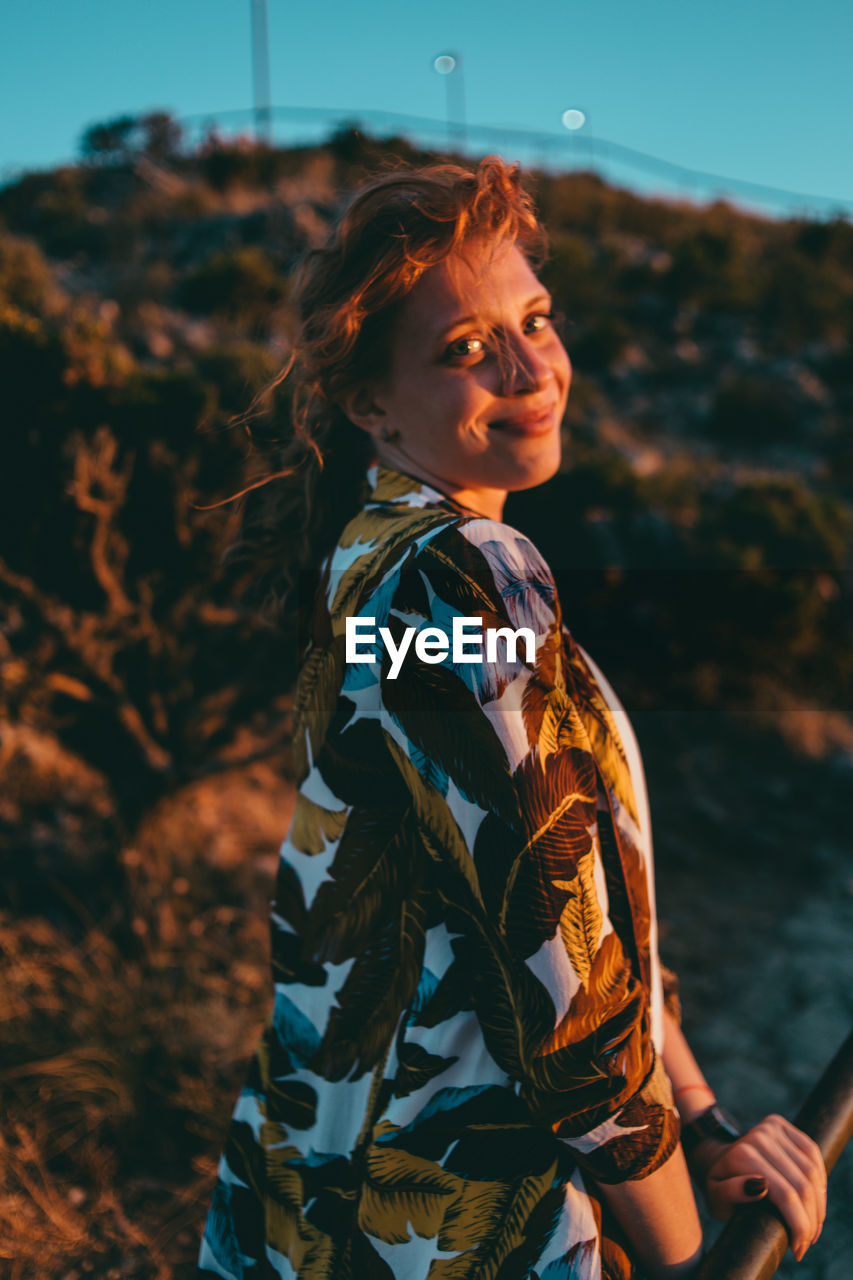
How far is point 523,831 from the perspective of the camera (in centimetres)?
75

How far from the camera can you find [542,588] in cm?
83

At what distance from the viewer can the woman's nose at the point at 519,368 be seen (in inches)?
40.7

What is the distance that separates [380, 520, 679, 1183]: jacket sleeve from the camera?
76cm

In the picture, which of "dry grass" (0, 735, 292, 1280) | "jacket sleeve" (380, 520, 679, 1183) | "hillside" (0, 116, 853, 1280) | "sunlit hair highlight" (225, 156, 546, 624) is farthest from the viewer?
"hillside" (0, 116, 853, 1280)

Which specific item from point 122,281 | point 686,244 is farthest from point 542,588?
point 686,244

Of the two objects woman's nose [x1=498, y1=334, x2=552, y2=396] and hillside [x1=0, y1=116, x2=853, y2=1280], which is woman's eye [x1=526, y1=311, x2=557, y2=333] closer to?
woman's nose [x1=498, y1=334, x2=552, y2=396]

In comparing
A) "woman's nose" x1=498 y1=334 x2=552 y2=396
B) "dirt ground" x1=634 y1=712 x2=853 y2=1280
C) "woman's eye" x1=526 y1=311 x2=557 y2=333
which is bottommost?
"dirt ground" x1=634 y1=712 x2=853 y2=1280

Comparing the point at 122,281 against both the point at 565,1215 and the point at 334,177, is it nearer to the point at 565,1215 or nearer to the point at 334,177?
the point at 334,177

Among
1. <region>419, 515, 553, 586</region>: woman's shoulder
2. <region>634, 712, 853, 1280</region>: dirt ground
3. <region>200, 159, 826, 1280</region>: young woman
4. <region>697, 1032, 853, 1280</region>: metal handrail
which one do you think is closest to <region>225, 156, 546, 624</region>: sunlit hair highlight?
<region>200, 159, 826, 1280</region>: young woman

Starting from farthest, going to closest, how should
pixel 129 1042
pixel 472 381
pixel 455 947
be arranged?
pixel 129 1042 < pixel 472 381 < pixel 455 947

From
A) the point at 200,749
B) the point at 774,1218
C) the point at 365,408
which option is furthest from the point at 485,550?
the point at 200,749

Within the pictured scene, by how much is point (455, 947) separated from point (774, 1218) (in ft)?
1.58

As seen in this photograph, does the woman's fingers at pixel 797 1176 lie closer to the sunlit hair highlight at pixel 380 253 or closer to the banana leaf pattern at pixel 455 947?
the banana leaf pattern at pixel 455 947

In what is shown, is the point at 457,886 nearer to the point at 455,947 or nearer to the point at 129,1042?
the point at 455,947
